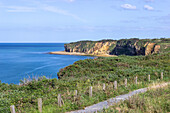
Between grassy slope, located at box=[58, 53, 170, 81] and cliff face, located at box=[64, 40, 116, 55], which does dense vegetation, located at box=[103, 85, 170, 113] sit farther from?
cliff face, located at box=[64, 40, 116, 55]

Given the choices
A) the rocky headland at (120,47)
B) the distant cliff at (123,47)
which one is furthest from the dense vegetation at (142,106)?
the rocky headland at (120,47)

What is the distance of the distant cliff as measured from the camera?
10922 cm

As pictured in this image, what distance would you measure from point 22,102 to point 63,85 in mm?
6294

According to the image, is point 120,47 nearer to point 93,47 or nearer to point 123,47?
point 123,47

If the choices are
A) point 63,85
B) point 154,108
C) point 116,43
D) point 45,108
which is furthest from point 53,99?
point 116,43

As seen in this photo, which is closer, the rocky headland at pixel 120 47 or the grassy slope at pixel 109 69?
the grassy slope at pixel 109 69

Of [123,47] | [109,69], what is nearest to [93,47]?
[123,47]

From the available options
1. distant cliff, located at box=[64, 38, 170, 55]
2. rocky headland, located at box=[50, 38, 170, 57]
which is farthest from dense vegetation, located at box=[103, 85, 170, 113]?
rocky headland, located at box=[50, 38, 170, 57]

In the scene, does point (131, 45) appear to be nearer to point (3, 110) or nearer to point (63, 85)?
point (63, 85)

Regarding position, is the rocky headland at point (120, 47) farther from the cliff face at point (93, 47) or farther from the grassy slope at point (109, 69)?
the grassy slope at point (109, 69)

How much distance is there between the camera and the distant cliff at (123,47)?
109 meters

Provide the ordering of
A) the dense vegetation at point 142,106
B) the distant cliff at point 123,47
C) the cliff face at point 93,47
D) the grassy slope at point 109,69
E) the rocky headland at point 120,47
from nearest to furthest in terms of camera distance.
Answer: the dense vegetation at point 142,106 → the grassy slope at point 109,69 → the distant cliff at point 123,47 → the rocky headland at point 120,47 → the cliff face at point 93,47

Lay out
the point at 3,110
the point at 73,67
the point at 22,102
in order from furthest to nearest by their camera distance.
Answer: the point at 73,67 < the point at 22,102 < the point at 3,110

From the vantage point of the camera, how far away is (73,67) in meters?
36.8
